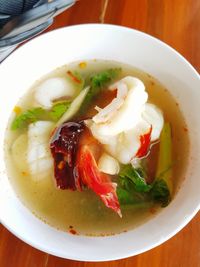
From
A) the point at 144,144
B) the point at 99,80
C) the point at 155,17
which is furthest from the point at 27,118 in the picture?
the point at 155,17

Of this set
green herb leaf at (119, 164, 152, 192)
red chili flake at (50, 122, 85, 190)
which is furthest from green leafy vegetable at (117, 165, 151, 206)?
red chili flake at (50, 122, 85, 190)

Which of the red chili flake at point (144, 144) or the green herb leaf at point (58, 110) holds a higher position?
the green herb leaf at point (58, 110)

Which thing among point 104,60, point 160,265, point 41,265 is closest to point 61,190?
point 41,265

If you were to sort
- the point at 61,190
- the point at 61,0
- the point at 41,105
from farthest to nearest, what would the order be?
1. the point at 41,105
2. the point at 61,190
3. the point at 61,0

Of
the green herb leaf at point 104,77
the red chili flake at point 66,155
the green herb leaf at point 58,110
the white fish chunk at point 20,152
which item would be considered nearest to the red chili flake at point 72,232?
the red chili flake at point 66,155

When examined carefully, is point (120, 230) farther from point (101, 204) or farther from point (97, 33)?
point (97, 33)

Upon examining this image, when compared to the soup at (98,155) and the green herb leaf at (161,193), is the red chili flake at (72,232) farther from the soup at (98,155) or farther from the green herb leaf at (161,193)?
the green herb leaf at (161,193)
